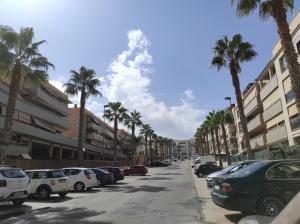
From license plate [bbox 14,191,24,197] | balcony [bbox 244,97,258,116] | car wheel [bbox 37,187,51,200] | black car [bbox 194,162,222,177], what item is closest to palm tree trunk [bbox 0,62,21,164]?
car wheel [bbox 37,187,51,200]

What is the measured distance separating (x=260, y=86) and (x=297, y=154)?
25483 millimetres

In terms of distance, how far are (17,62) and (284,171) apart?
782 inches

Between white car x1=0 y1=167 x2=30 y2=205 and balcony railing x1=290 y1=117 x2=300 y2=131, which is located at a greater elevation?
balcony railing x1=290 y1=117 x2=300 y2=131

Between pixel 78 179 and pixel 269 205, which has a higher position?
pixel 78 179

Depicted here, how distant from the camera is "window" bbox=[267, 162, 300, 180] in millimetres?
9414

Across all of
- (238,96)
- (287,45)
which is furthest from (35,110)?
(287,45)

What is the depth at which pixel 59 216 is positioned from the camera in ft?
38.8

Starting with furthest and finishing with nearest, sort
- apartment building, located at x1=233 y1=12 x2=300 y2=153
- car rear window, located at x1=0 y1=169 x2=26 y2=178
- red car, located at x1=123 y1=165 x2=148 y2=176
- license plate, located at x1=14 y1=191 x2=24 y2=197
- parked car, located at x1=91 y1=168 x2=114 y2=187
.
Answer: red car, located at x1=123 y1=165 x2=148 y2=176
apartment building, located at x1=233 y1=12 x2=300 y2=153
parked car, located at x1=91 y1=168 x2=114 y2=187
license plate, located at x1=14 y1=191 x2=24 y2=197
car rear window, located at x1=0 y1=169 x2=26 y2=178

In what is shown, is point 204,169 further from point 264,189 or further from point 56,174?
point 264,189

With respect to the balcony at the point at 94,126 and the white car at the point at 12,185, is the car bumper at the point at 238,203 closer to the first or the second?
the white car at the point at 12,185

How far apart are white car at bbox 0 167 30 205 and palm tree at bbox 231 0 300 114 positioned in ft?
37.1

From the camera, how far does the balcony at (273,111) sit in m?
39.0

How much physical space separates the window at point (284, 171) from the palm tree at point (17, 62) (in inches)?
686

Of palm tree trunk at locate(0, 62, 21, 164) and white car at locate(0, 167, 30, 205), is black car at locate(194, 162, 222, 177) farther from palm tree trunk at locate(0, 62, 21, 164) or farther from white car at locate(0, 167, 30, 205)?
white car at locate(0, 167, 30, 205)
